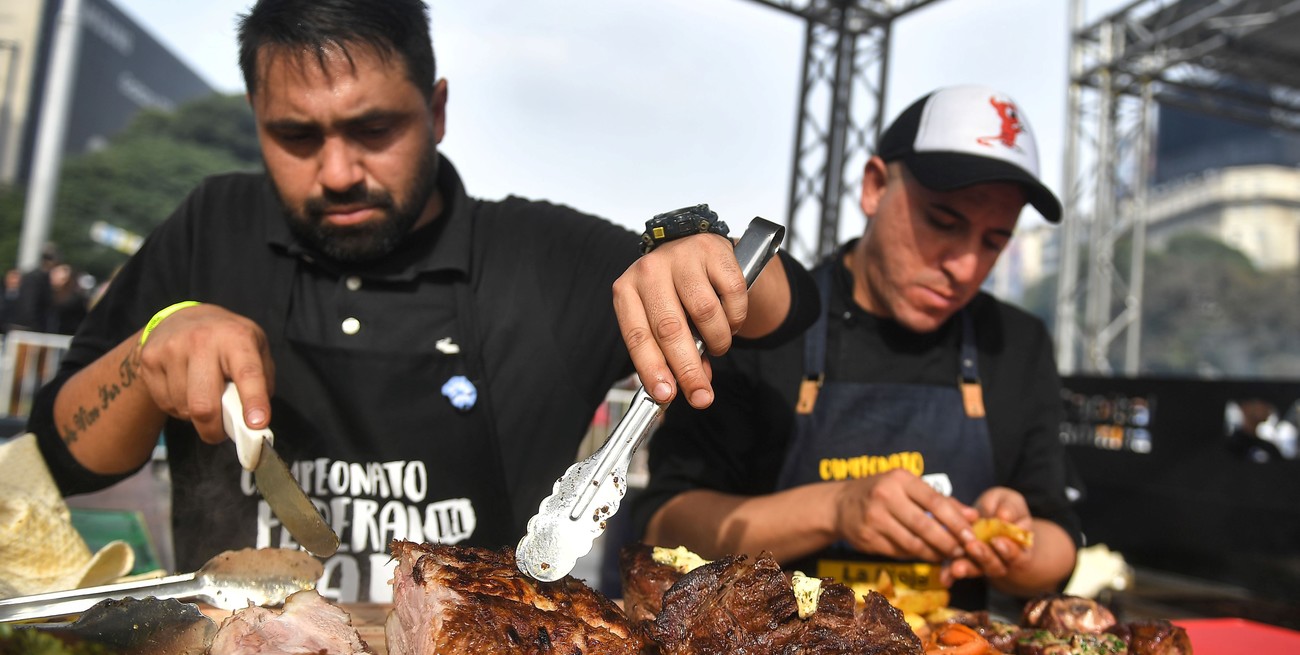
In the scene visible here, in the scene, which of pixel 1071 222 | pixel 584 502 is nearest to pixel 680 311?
pixel 584 502

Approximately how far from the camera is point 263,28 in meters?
1.95

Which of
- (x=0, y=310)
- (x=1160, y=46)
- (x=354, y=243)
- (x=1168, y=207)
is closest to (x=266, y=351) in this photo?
(x=354, y=243)

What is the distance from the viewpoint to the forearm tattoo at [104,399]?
1872 millimetres

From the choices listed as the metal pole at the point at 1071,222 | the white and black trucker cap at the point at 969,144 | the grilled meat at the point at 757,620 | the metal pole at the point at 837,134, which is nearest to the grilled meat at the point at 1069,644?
the grilled meat at the point at 757,620

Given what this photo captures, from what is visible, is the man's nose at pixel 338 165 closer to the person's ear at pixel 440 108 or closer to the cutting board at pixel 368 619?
the person's ear at pixel 440 108

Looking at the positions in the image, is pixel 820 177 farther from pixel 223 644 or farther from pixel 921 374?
pixel 223 644

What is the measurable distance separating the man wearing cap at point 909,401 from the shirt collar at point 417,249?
0.75 m

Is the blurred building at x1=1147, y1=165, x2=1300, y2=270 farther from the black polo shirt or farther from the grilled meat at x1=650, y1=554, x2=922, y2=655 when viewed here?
the grilled meat at x1=650, y1=554, x2=922, y2=655

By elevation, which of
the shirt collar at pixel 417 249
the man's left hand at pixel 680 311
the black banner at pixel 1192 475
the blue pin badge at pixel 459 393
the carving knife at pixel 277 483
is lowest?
the black banner at pixel 1192 475

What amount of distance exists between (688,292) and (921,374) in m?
1.34

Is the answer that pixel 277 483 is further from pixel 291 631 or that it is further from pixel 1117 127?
pixel 1117 127

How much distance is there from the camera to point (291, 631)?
1.35 metres

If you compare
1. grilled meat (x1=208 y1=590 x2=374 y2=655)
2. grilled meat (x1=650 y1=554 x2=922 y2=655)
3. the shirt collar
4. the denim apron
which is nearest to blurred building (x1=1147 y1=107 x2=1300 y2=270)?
the denim apron

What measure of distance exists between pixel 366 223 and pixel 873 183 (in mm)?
1470
